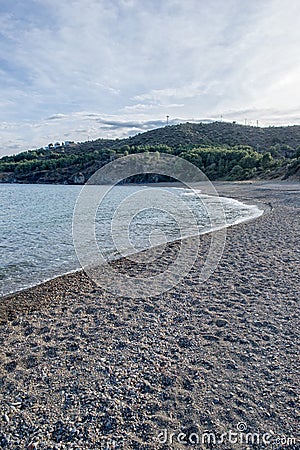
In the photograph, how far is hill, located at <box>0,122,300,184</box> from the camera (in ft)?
190

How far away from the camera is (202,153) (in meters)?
65.4

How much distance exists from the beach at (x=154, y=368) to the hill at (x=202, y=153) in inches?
1879

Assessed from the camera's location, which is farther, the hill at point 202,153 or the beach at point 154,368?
the hill at point 202,153

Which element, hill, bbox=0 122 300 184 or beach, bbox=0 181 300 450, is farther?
hill, bbox=0 122 300 184

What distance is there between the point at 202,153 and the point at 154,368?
212 ft

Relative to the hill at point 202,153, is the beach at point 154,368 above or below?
below

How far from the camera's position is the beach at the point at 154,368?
293cm

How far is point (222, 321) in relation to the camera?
5.03m

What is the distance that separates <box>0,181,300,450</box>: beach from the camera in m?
2.93

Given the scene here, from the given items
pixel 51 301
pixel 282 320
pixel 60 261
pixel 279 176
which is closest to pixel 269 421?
pixel 282 320

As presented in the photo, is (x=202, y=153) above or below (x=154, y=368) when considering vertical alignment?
above

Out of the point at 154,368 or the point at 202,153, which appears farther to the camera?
the point at 202,153

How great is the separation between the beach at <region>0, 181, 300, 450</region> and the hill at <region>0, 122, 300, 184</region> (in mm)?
47722

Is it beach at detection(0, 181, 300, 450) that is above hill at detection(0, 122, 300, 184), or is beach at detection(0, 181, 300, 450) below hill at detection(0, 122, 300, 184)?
below
